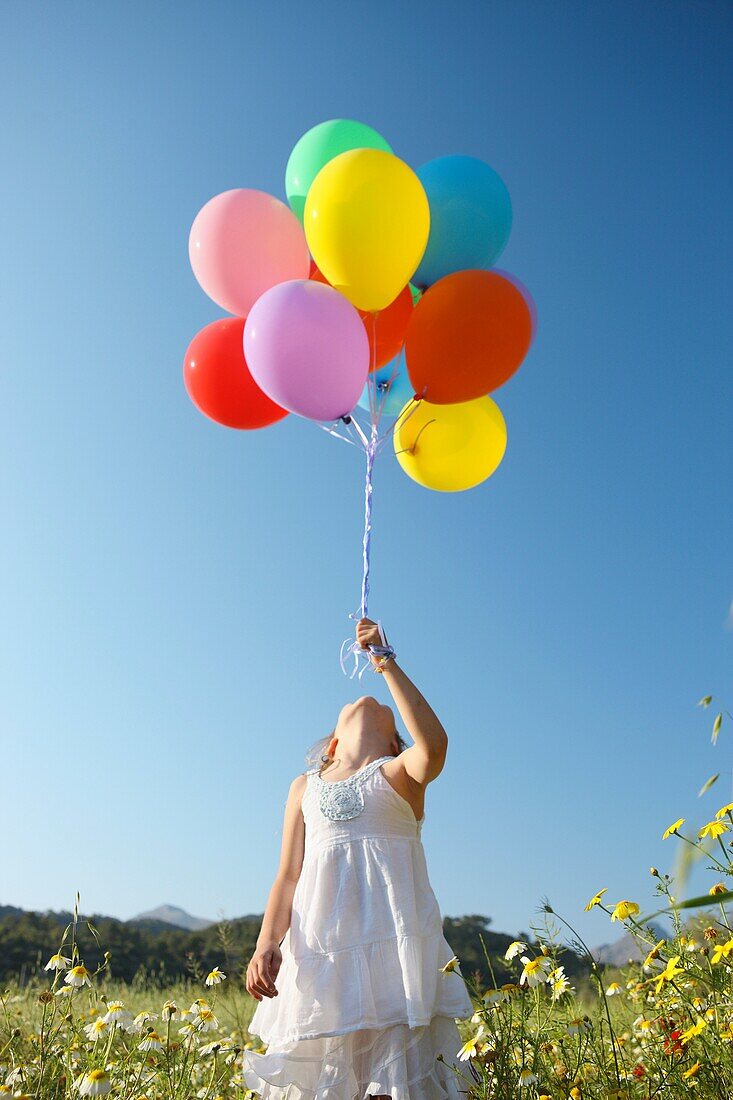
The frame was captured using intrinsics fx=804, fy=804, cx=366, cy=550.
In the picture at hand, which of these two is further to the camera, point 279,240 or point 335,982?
point 279,240

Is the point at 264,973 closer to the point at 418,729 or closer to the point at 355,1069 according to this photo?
the point at 355,1069

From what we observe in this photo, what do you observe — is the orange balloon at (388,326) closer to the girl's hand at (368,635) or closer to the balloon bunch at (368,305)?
the balloon bunch at (368,305)

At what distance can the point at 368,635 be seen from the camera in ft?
8.20

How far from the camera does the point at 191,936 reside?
8719mm

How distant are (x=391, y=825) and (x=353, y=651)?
0.55 m

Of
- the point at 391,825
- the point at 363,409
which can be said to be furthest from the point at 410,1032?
the point at 363,409

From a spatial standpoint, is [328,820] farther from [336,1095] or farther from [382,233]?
[382,233]

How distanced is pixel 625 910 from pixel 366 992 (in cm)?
73

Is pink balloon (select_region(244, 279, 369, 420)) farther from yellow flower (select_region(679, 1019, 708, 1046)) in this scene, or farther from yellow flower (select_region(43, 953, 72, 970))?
yellow flower (select_region(679, 1019, 708, 1046))

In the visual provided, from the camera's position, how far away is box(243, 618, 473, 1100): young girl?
2162 mm

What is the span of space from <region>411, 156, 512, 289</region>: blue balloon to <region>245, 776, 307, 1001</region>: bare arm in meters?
2.12

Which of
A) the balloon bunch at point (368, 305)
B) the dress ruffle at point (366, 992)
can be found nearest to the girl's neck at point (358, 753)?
the balloon bunch at point (368, 305)

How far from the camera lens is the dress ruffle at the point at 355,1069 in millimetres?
2139

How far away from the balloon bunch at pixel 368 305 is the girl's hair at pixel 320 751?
38 cm
